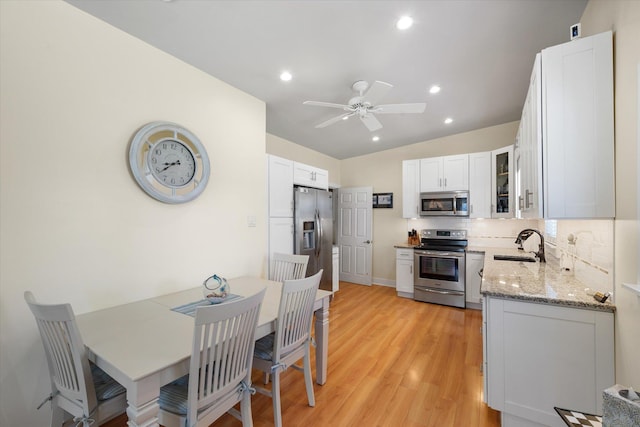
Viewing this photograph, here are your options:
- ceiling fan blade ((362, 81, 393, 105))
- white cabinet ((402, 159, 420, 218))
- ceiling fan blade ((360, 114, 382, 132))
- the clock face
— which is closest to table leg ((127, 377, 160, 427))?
the clock face

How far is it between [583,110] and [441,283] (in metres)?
3.19

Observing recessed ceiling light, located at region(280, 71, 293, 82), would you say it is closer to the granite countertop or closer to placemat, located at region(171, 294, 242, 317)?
placemat, located at region(171, 294, 242, 317)

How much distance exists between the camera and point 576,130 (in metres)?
1.46

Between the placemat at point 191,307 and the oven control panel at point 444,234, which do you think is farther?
the oven control panel at point 444,234

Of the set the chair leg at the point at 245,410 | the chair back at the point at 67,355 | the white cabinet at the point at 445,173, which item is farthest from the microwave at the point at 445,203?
the chair back at the point at 67,355

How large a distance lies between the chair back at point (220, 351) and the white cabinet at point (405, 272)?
3598mm

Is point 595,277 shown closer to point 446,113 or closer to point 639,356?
point 639,356

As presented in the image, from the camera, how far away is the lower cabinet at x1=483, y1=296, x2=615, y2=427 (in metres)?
1.47

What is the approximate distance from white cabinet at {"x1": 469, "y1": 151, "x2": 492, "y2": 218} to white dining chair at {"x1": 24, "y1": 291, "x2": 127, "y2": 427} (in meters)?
4.57

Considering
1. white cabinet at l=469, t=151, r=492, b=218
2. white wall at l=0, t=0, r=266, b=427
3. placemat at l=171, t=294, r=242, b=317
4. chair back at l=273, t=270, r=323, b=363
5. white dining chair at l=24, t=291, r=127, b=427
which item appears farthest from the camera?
white cabinet at l=469, t=151, r=492, b=218

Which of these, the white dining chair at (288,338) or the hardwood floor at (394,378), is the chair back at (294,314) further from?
the hardwood floor at (394,378)

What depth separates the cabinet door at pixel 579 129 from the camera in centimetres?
139

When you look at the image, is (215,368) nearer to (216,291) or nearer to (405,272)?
(216,291)

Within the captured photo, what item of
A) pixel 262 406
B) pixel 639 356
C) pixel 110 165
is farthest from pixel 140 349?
pixel 639 356
